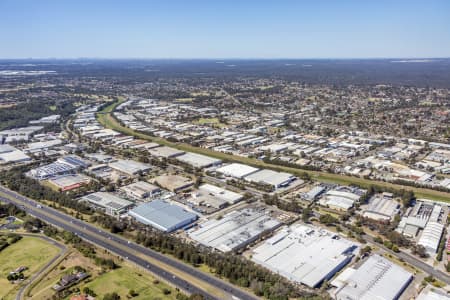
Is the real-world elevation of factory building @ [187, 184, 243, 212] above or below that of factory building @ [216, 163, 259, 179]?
below

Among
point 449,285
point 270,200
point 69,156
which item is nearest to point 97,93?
point 69,156

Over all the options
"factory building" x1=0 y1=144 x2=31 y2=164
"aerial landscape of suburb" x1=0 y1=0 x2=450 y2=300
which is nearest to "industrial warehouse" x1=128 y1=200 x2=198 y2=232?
"aerial landscape of suburb" x1=0 y1=0 x2=450 y2=300

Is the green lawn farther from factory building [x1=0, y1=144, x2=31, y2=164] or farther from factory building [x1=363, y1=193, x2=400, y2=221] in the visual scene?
factory building [x1=0, y1=144, x2=31, y2=164]

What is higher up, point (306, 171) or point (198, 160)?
point (198, 160)

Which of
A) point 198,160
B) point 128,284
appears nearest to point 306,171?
point 198,160

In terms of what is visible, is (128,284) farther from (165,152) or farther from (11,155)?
(11,155)

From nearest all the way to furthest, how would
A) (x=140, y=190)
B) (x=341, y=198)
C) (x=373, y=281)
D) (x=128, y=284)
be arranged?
(x=373, y=281) → (x=128, y=284) → (x=341, y=198) → (x=140, y=190)

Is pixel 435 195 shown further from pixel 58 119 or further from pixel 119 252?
pixel 58 119
